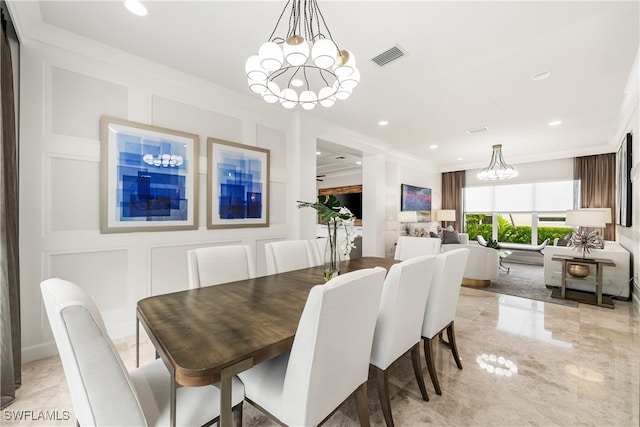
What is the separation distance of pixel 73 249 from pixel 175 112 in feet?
5.12

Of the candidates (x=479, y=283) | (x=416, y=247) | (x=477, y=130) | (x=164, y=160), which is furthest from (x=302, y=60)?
(x=479, y=283)

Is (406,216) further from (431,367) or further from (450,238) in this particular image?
(431,367)

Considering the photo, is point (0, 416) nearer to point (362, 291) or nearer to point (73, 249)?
point (73, 249)

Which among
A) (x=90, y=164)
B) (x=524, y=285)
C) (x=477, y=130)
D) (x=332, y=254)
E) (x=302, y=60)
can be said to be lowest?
(x=524, y=285)

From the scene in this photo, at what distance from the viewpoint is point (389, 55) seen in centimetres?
247

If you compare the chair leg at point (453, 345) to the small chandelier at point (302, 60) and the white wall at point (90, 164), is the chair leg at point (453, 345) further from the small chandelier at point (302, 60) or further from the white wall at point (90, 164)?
the white wall at point (90, 164)

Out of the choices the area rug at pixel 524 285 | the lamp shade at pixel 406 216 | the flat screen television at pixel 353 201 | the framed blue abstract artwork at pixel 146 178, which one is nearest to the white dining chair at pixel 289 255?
the framed blue abstract artwork at pixel 146 178

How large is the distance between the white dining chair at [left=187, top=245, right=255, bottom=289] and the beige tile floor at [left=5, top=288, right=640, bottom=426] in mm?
854

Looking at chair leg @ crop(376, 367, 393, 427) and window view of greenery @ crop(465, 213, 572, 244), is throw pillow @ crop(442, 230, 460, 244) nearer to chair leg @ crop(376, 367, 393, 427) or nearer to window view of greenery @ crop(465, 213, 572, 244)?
window view of greenery @ crop(465, 213, 572, 244)

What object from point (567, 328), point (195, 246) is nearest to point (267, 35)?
point (195, 246)

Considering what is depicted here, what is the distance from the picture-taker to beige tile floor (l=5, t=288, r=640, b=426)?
161cm

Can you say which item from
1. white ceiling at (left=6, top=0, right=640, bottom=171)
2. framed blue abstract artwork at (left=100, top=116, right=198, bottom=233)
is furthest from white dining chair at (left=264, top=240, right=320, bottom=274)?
white ceiling at (left=6, top=0, right=640, bottom=171)

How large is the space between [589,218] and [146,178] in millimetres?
5962

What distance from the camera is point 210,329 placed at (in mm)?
1146
